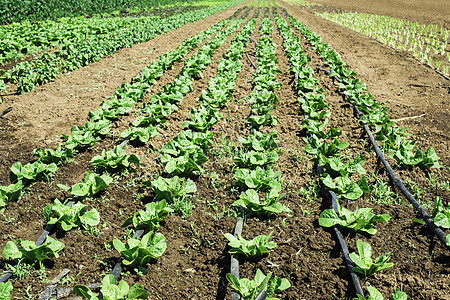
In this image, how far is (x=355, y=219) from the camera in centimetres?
298

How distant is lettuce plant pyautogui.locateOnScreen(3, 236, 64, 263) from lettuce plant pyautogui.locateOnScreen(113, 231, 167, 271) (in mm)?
595

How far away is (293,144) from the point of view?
4.81 metres

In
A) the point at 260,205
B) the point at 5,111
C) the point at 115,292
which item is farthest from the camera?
the point at 5,111

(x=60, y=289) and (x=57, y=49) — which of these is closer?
(x=60, y=289)

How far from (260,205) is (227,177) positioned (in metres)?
0.95

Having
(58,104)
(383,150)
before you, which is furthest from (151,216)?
(58,104)

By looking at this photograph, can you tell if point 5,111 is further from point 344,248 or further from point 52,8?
point 52,8

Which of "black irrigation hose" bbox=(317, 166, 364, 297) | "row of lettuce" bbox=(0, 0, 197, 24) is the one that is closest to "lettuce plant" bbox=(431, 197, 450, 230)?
"black irrigation hose" bbox=(317, 166, 364, 297)

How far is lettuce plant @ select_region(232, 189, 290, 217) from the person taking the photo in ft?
10.5

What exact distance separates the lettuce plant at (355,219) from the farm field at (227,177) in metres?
0.10

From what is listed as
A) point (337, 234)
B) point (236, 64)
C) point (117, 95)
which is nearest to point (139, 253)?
point (337, 234)

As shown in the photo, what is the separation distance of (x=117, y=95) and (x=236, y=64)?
10.8ft

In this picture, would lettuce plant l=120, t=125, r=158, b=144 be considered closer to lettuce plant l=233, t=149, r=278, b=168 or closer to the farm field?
the farm field

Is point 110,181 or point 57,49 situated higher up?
point 57,49
